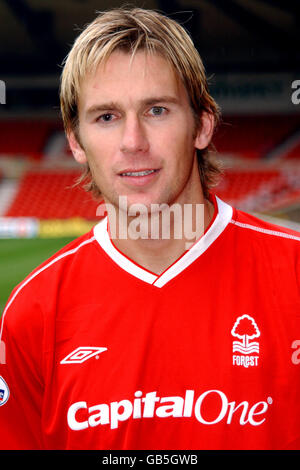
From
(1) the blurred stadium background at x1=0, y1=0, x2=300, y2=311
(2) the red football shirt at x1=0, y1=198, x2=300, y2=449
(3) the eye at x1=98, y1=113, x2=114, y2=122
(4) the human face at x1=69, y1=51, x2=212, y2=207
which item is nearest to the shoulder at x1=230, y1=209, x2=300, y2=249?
(2) the red football shirt at x1=0, y1=198, x2=300, y2=449

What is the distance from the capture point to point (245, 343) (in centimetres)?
183

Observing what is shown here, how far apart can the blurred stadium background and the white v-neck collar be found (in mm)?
9491

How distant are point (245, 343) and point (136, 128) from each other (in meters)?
0.83

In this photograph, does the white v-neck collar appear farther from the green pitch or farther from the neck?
the green pitch

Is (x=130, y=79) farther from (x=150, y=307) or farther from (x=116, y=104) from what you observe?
(x=150, y=307)

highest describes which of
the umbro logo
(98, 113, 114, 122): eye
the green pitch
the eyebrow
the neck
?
A: the eyebrow

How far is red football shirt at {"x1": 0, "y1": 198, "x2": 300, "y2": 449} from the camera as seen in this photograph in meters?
1.80

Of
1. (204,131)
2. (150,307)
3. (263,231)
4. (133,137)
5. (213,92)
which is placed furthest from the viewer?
(213,92)

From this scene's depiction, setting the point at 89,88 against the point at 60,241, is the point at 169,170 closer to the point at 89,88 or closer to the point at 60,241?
the point at 89,88

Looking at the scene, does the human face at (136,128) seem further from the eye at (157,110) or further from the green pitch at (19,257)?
the green pitch at (19,257)

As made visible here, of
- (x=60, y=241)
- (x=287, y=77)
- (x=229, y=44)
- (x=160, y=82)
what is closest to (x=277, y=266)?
(x=160, y=82)

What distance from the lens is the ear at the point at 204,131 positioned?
222 centimetres

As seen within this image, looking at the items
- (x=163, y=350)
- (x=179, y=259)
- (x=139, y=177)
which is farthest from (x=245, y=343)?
(x=139, y=177)

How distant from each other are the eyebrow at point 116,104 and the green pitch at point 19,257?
5.66m
